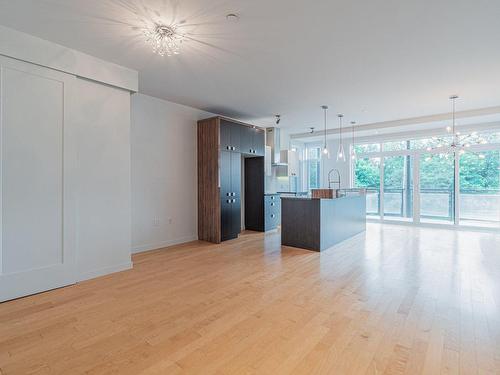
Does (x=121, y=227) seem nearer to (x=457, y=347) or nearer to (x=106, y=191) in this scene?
(x=106, y=191)

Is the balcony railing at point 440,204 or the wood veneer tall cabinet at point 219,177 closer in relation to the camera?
the wood veneer tall cabinet at point 219,177

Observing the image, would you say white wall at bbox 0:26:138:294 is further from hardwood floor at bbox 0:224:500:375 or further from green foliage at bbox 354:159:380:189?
green foliage at bbox 354:159:380:189

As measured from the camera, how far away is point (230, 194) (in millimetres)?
5586

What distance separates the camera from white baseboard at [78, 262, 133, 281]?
3.37 metres

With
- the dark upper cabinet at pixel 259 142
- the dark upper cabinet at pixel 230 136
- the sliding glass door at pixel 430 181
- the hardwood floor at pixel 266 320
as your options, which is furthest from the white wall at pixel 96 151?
the sliding glass door at pixel 430 181

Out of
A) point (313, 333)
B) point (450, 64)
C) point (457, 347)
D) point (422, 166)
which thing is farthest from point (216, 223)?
point (422, 166)

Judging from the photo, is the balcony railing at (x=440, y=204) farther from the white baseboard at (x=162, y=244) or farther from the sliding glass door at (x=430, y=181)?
the white baseboard at (x=162, y=244)

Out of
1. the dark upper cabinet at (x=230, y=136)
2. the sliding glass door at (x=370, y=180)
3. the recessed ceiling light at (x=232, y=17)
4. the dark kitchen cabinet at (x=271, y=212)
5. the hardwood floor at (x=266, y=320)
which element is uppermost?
the recessed ceiling light at (x=232, y=17)

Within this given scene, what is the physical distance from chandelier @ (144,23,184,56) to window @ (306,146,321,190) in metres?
7.14

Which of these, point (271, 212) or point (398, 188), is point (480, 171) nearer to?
point (398, 188)

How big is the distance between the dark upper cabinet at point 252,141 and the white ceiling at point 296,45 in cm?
97

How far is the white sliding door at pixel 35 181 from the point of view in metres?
2.79

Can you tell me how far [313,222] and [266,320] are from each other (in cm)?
267

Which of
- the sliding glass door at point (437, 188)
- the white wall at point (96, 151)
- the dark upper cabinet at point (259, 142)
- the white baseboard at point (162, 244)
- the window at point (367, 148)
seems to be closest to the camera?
the white wall at point (96, 151)
